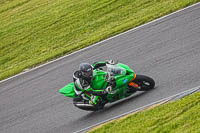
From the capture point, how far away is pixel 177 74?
36.4 ft

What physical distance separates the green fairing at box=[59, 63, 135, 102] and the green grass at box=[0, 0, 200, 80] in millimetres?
5902

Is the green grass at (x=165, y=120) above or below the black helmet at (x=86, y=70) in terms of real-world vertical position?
below

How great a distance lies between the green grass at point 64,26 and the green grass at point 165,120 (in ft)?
24.4

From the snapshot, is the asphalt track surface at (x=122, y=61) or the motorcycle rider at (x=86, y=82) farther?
the asphalt track surface at (x=122, y=61)

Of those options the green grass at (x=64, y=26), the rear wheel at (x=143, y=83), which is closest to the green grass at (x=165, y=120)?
the rear wheel at (x=143, y=83)

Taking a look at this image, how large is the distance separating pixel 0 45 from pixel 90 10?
4829 mm

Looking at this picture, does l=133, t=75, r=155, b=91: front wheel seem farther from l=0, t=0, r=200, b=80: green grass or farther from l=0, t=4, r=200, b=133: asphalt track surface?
l=0, t=0, r=200, b=80: green grass

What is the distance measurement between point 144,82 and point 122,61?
3.03m

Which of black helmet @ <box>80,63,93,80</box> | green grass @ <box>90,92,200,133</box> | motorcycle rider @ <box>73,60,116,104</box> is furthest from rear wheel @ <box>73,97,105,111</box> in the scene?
green grass @ <box>90,92,200,133</box>

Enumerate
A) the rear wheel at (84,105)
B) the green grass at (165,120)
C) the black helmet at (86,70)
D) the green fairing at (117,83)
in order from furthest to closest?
the rear wheel at (84,105)
the green fairing at (117,83)
the black helmet at (86,70)
the green grass at (165,120)

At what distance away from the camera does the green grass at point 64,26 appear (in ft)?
54.5

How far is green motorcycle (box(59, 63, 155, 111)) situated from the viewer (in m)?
10.2

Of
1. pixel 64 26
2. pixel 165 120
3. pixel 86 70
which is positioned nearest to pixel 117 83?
pixel 86 70

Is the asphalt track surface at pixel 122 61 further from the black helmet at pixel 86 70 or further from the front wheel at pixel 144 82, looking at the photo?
the black helmet at pixel 86 70
